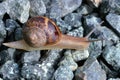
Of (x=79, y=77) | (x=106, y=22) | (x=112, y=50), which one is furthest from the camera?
(x=106, y=22)

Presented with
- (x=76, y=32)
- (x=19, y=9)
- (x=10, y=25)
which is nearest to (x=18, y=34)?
(x=10, y=25)

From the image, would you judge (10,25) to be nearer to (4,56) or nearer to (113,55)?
(4,56)

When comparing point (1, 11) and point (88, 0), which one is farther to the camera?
point (88, 0)

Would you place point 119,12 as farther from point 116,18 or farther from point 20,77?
point 20,77

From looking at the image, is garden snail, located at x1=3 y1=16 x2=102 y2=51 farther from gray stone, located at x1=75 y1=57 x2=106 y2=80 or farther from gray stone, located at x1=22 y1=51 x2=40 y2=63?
gray stone, located at x1=75 y1=57 x2=106 y2=80

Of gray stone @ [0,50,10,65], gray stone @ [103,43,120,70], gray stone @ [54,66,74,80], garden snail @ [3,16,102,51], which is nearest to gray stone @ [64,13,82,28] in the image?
garden snail @ [3,16,102,51]

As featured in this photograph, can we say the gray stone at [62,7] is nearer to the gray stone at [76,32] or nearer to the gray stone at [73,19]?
the gray stone at [73,19]

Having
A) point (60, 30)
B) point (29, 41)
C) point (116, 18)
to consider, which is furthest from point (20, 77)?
point (116, 18)
